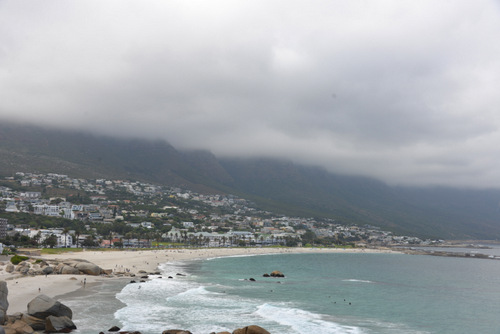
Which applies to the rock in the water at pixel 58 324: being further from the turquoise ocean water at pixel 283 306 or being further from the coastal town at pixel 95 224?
the coastal town at pixel 95 224

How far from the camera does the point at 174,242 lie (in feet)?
473

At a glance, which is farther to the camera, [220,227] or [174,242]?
[220,227]

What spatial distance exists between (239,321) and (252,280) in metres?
29.9

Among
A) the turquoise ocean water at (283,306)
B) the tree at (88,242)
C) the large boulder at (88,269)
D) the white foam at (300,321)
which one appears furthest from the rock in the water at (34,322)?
the tree at (88,242)

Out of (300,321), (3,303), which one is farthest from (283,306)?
(3,303)

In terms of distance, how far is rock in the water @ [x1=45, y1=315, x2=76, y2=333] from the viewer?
2578 centimetres

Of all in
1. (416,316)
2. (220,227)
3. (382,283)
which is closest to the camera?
(416,316)

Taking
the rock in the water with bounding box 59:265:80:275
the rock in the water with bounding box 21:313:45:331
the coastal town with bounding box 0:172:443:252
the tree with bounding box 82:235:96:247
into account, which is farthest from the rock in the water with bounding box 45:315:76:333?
the tree with bounding box 82:235:96:247

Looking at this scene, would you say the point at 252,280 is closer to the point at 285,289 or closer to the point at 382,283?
the point at 285,289

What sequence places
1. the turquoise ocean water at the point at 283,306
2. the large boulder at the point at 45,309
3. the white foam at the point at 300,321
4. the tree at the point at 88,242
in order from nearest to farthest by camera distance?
1. the large boulder at the point at 45,309
2. the white foam at the point at 300,321
3. the turquoise ocean water at the point at 283,306
4. the tree at the point at 88,242

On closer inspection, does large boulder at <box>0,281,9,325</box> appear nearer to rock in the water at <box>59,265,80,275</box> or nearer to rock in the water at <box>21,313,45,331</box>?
rock in the water at <box>21,313,45,331</box>

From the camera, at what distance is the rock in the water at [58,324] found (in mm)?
25781

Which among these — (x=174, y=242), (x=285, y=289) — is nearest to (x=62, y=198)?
(x=174, y=242)

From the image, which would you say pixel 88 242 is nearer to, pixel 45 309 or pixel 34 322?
pixel 45 309
